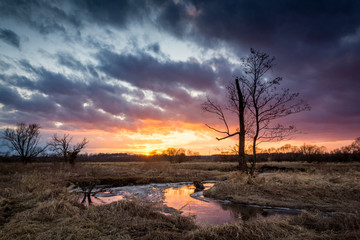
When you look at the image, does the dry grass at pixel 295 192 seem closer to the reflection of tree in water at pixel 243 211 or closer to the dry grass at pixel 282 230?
the reflection of tree in water at pixel 243 211

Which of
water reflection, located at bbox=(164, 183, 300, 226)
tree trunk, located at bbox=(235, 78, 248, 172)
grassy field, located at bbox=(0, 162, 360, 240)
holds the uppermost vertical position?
tree trunk, located at bbox=(235, 78, 248, 172)

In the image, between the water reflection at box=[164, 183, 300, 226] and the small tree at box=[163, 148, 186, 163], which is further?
the small tree at box=[163, 148, 186, 163]

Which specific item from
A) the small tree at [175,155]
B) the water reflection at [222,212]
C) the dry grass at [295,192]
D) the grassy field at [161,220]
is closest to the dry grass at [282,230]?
the grassy field at [161,220]

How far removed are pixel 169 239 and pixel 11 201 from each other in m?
8.21

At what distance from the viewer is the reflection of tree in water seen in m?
9.38

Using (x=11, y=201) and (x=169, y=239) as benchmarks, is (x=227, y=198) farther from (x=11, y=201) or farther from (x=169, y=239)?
(x=11, y=201)

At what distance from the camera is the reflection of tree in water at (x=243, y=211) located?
30.8 ft

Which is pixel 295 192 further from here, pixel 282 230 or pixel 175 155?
→ pixel 175 155

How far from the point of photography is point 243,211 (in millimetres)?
10266

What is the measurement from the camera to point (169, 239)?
577 centimetres

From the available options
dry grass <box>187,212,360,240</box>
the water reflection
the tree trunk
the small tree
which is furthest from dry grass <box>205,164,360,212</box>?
the small tree

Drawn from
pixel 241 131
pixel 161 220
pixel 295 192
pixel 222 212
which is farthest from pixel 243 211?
pixel 241 131

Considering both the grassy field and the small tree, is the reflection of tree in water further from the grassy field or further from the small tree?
the small tree

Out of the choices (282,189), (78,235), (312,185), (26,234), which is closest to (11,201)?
(26,234)
